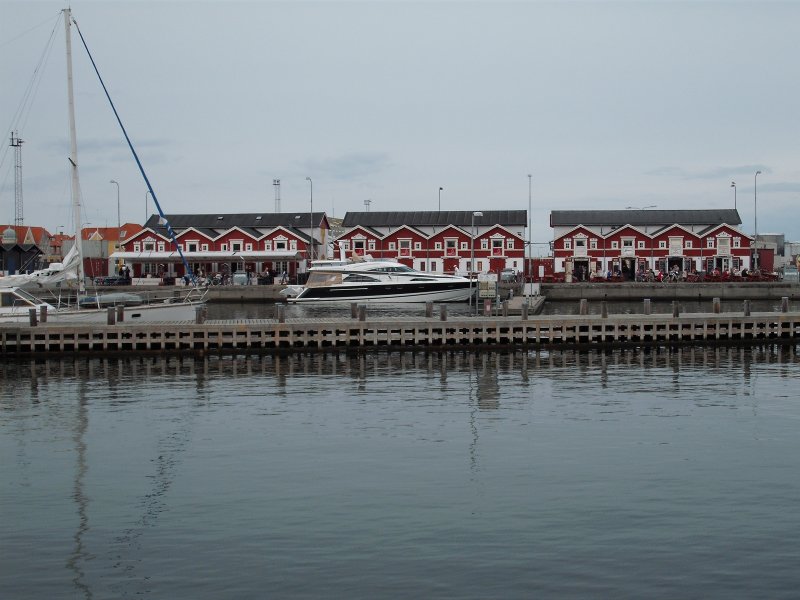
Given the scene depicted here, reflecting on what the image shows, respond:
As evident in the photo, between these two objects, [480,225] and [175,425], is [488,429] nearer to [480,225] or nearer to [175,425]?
[175,425]

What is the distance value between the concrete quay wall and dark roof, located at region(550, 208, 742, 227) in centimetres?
2360

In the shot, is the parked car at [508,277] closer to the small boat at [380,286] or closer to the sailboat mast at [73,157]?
the small boat at [380,286]

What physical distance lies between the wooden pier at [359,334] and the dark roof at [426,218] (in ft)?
218

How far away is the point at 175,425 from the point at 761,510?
1566 cm

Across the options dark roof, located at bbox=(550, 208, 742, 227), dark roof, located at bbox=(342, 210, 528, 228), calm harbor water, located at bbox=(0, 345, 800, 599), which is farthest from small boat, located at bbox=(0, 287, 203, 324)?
dark roof, located at bbox=(550, 208, 742, 227)

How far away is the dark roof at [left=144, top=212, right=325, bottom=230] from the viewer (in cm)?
11162

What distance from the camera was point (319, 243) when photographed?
116 meters

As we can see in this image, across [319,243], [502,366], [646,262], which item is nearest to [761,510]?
[502,366]

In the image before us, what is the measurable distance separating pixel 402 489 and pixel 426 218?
9643cm

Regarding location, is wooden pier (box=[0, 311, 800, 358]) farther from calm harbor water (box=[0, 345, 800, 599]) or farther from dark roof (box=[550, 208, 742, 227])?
dark roof (box=[550, 208, 742, 227])

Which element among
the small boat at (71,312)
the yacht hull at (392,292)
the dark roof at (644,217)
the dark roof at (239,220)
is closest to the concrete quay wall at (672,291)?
the yacht hull at (392,292)

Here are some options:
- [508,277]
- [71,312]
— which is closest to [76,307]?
[71,312]

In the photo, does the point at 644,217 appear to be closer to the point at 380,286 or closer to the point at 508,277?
the point at 508,277

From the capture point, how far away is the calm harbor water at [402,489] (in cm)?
1451
